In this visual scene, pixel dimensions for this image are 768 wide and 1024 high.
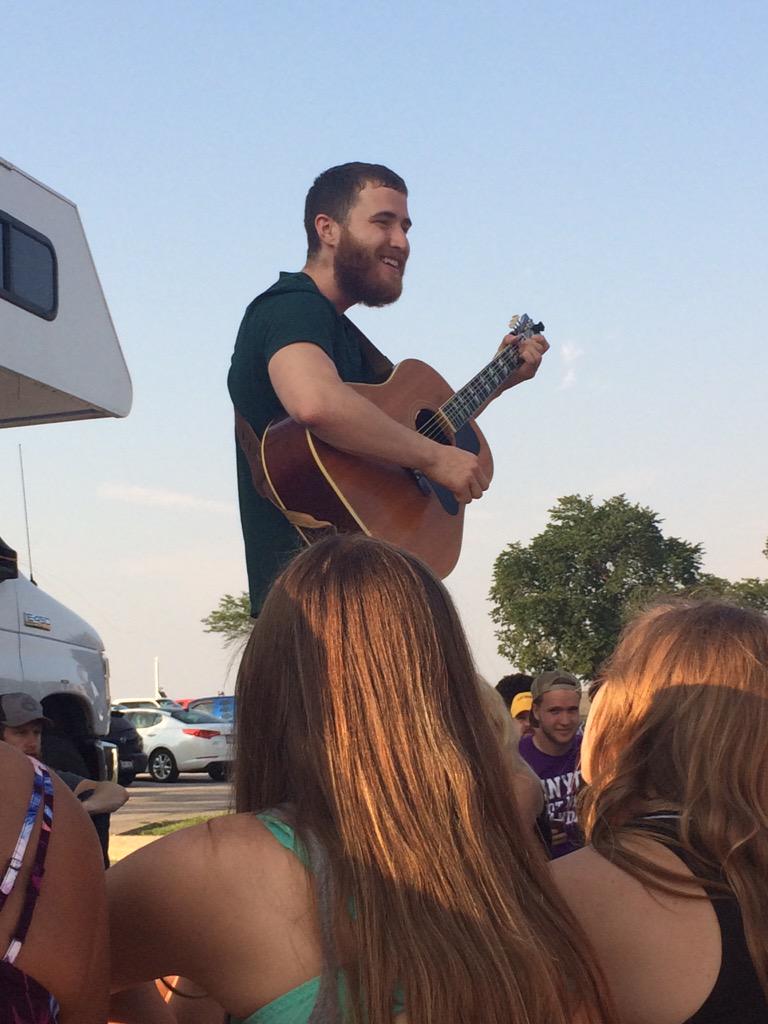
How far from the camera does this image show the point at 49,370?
18.4 ft

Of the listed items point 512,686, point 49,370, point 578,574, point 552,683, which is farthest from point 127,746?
point 578,574

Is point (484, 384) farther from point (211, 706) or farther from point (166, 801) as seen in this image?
point (211, 706)

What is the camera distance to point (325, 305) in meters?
3.17

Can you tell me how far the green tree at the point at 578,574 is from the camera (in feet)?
234

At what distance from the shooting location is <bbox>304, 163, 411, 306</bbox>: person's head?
3289mm

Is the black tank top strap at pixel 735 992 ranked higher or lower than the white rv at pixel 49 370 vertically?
lower

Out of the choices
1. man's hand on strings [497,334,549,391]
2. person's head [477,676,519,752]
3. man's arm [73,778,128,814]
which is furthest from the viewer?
man's arm [73,778,128,814]

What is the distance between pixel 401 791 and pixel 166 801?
58.6ft

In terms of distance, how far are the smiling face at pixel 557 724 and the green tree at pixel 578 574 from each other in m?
64.1

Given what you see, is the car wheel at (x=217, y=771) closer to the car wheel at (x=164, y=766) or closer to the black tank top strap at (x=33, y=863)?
the car wheel at (x=164, y=766)

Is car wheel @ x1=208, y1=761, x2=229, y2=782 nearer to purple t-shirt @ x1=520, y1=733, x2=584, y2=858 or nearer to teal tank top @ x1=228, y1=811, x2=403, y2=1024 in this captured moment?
purple t-shirt @ x1=520, y1=733, x2=584, y2=858

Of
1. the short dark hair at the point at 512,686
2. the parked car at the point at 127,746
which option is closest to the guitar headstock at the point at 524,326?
the short dark hair at the point at 512,686

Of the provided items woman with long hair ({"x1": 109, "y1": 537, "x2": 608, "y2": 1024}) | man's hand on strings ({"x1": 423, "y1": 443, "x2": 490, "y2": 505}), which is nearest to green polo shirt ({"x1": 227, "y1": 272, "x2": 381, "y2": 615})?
man's hand on strings ({"x1": 423, "y1": 443, "x2": 490, "y2": 505})

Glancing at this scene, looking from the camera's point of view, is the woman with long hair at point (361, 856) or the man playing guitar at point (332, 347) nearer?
the woman with long hair at point (361, 856)
